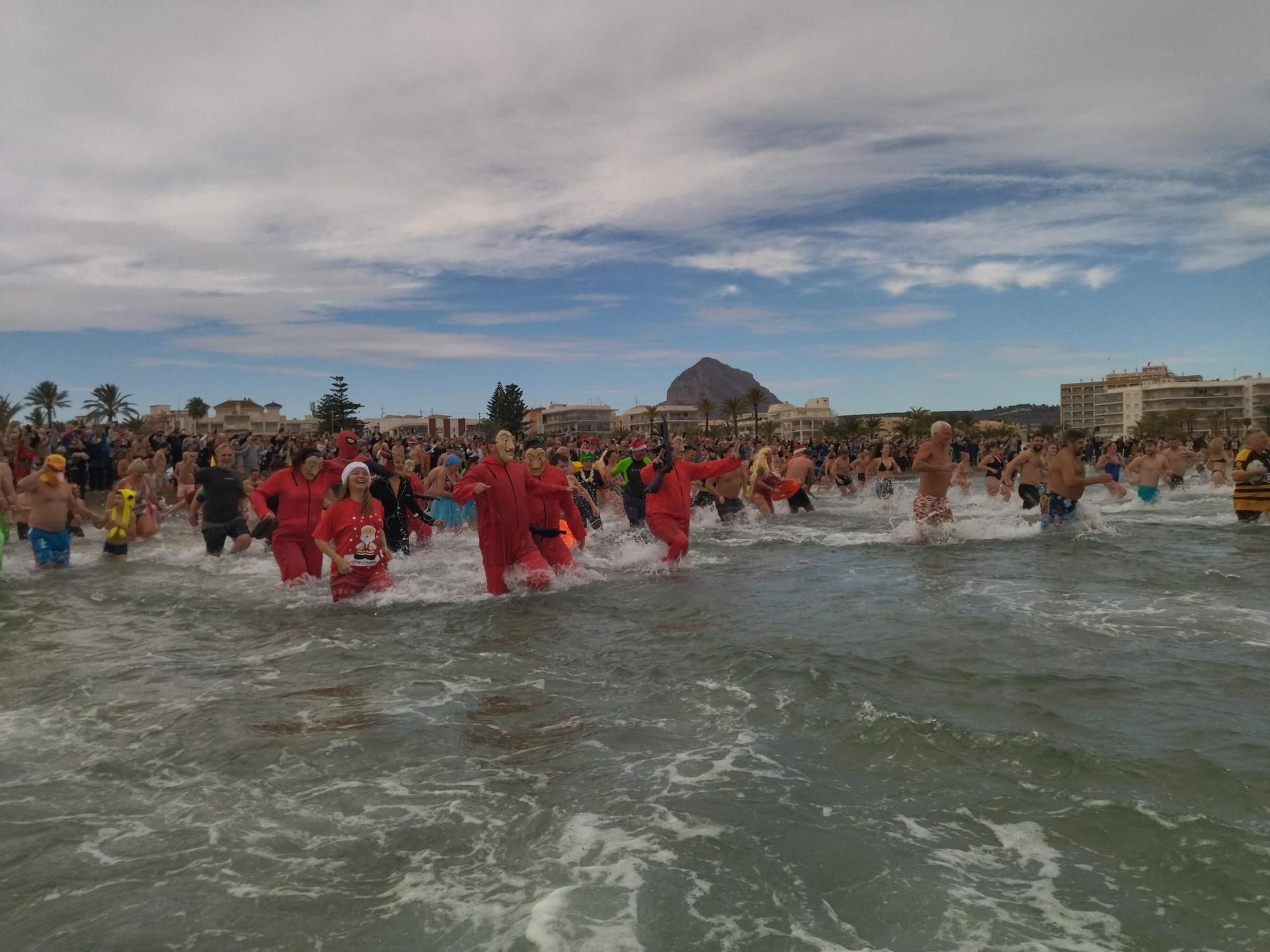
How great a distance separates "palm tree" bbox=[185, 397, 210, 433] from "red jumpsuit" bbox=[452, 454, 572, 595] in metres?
87.2

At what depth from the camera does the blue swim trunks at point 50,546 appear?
11.4 m

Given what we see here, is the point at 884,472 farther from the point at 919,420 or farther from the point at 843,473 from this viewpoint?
the point at 919,420

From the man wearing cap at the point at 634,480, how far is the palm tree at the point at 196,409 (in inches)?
3269

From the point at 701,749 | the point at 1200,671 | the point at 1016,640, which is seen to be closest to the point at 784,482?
the point at 1016,640

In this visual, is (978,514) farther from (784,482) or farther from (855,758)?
(855,758)

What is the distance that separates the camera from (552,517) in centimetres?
957

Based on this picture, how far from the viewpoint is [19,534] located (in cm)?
1586

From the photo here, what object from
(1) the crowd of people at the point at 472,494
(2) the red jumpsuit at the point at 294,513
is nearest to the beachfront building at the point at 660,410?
(1) the crowd of people at the point at 472,494

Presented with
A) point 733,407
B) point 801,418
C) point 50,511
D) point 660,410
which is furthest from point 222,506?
point 801,418

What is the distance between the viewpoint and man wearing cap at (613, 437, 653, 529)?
12.8m

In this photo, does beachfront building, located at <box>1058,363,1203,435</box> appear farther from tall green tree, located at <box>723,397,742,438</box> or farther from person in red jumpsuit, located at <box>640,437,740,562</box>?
person in red jumpsuit, located at <box>640,437,740,562</box>

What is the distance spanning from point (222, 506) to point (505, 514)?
198 inches

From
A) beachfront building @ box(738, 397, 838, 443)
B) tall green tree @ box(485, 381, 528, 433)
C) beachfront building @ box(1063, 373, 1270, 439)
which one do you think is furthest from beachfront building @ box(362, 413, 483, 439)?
beachfront building @ box(1063, 373, 1270, 439)

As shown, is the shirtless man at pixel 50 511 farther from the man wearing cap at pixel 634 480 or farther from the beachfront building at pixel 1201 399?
the beachfront building at pixel 1201 399
